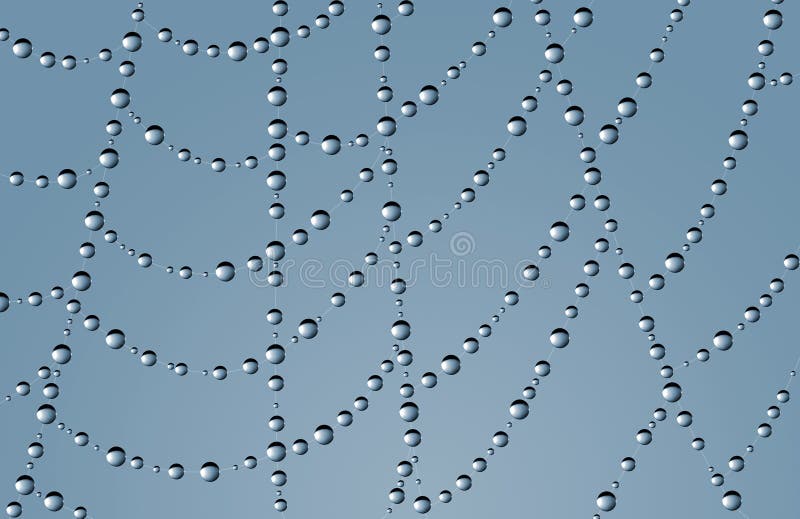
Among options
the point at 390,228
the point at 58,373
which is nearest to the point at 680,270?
the point at 390,228

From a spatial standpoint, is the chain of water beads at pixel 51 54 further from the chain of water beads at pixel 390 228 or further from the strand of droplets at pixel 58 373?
the chain of water beads at pixel 390 228

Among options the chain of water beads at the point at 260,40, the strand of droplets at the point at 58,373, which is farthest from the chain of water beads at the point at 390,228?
the strand of droplets at the point at 58,373

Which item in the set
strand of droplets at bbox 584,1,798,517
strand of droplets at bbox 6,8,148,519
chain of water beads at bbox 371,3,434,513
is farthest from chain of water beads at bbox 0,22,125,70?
strand of droplets at bbox 584,1,798,517

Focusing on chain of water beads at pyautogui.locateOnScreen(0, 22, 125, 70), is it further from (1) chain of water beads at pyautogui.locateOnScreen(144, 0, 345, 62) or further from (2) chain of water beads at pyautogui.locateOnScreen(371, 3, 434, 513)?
(2) chain of water beads at pyautogui.locateOnScreen(371, 3, 434, 513)

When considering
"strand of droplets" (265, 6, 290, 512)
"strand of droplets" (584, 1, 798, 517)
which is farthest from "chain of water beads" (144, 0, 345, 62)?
"strand of droplets" (584, 1, 798, 517)

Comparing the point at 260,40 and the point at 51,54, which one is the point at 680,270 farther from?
the point at 51,54

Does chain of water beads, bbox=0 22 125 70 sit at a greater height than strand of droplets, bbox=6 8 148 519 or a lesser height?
greater

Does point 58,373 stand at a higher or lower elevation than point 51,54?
lower

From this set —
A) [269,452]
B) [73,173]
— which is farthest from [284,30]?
[269,452]

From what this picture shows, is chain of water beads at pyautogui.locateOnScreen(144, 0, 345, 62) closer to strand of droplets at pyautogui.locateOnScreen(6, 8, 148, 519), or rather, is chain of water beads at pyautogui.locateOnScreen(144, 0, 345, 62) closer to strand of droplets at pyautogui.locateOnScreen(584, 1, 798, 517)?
strand of droplets at pyautogui.locateOnScreen(6, 8, 148, 519)

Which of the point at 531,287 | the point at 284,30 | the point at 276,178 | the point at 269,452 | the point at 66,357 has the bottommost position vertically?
Answer: the point at 269,452

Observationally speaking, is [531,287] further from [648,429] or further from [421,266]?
[648,429]
